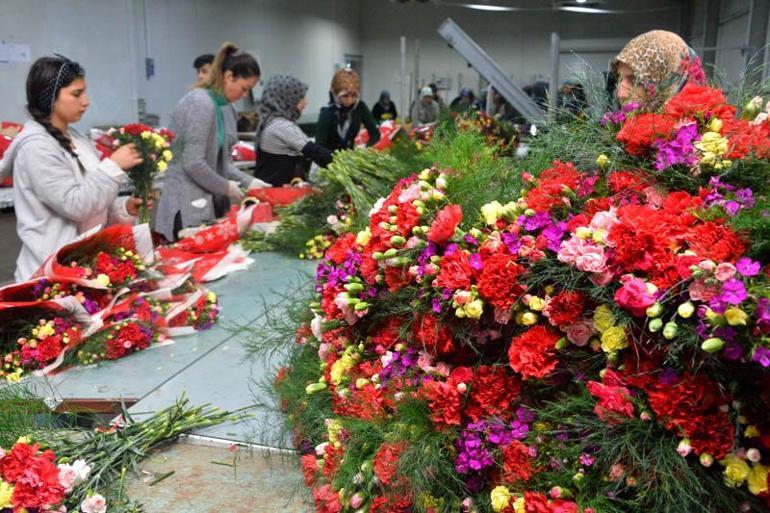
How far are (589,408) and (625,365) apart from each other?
0.09 meters

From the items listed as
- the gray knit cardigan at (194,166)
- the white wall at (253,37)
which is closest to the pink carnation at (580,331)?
the gray knit cardigan at (194,166)

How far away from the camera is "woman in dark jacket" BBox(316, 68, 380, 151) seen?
179 inches

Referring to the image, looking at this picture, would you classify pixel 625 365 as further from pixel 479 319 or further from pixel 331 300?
pixel 331 300

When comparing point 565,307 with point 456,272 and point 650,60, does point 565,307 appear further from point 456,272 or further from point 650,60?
point 650,60

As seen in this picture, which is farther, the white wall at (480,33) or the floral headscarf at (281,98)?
the white wall at (480,33)

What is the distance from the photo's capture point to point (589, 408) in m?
1.13

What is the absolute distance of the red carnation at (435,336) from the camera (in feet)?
4.27

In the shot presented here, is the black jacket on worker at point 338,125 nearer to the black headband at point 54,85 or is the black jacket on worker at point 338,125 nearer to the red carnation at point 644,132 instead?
the black headband at point 54,85

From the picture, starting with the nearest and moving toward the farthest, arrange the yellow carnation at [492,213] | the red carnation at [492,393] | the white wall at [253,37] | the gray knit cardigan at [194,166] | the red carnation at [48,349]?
the red carnation at [492,393], the yellow carnation at [492,213], the red carnation at [48,349], the gray knit cardigan at [194,166], the white wall at [253,37]

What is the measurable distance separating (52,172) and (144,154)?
1.74 ft

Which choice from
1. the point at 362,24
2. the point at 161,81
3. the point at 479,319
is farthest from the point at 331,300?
the point at 362,24

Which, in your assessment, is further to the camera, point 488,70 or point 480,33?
point 480,33

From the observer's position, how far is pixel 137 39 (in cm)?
791

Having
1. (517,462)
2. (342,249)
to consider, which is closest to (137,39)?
(342,249)
